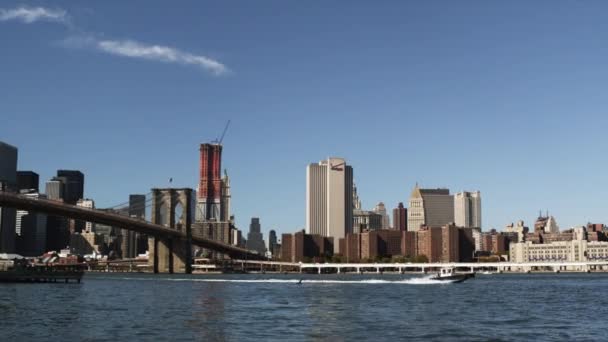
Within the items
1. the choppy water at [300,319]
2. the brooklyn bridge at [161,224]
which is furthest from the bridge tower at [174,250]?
the choppy water at [300,319]

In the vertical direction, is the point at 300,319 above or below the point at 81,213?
below

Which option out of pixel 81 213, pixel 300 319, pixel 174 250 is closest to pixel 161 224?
pixel 174 250

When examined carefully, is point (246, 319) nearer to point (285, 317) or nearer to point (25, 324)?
point (285, 317)

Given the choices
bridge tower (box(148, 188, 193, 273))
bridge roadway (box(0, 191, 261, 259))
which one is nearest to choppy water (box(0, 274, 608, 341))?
bridge roadway (box(0, 191, 261, 259))

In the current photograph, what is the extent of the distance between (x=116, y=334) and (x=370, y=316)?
57.0ft

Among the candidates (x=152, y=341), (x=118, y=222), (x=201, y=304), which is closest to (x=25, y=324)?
(x=152, y=341)

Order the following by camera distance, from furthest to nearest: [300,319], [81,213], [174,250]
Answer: [174,250] < [81,213] < [300,319]

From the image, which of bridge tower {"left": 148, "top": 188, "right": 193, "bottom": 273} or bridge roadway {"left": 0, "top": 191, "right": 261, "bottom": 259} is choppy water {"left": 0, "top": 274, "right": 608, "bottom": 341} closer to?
bridge roadway {"left": 0, "top": 191, "right": 261, "bottom": 259}

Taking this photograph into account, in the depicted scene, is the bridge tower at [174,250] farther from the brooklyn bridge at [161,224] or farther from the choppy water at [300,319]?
the choppy water at [300,319]

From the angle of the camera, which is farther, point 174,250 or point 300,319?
point 174,250

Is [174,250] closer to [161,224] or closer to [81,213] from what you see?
[161,224]

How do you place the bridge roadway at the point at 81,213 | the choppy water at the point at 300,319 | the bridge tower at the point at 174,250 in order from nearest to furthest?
1. the choppy water at the point at 300,319
2. the bridge roadway at the point at 81,213
3. the bridge tower at the point at 174,250

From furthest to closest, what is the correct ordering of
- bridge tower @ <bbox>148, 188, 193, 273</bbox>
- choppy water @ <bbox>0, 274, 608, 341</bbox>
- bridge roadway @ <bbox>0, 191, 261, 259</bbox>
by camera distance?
bridge tower @ <bbox>148, 188, 193, 273</bbox> < bridge roadway @ <bbox>0, 191, 261, 259</bbox> < choppy water @ <bbox>0, 274, 608, 341</bbox>

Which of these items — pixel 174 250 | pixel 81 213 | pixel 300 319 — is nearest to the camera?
pixel 300 319
